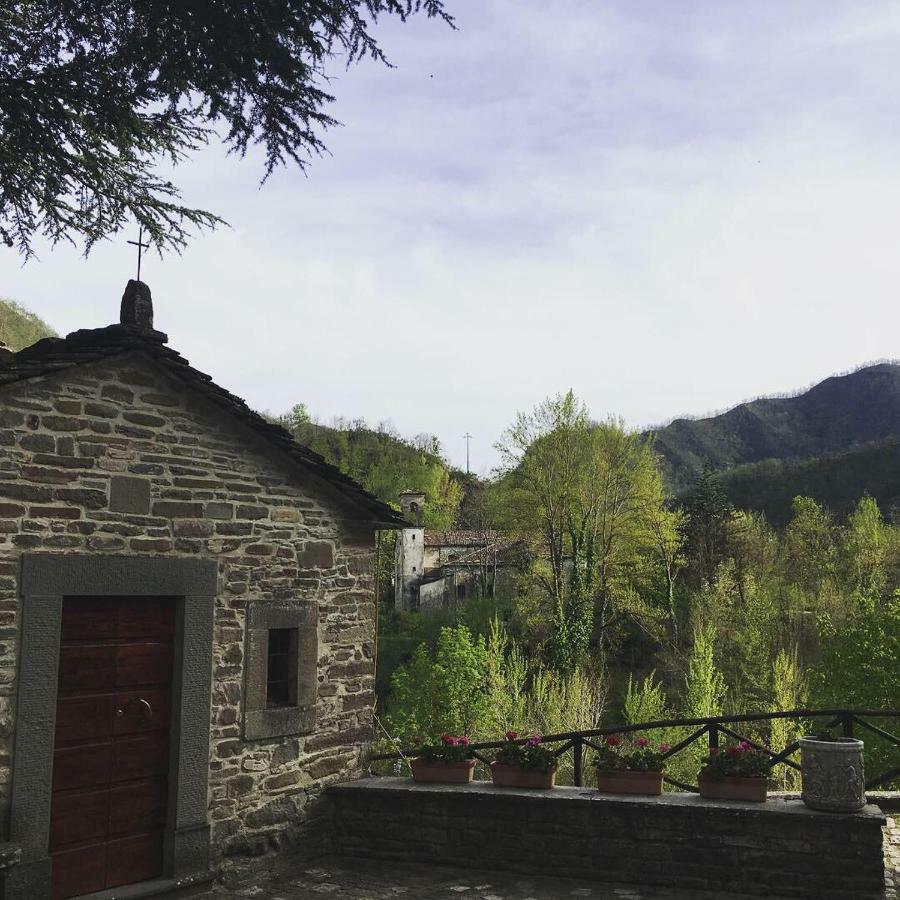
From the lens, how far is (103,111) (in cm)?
692

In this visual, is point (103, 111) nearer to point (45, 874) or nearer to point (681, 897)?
point (45, 874)

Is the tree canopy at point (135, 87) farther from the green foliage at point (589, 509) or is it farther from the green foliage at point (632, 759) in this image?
the green foliage at point (589, 509)

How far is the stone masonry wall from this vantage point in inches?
217

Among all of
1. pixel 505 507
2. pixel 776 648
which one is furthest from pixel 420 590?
pixel 776 648

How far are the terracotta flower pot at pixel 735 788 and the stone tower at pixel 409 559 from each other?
139 ft

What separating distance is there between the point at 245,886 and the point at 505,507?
81.9 ft

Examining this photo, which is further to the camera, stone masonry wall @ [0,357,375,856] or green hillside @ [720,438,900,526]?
green hillside @ [720,438,900,526]

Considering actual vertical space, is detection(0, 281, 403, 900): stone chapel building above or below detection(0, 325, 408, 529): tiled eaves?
below

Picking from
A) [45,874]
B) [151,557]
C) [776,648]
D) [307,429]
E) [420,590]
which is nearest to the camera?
[45,874]

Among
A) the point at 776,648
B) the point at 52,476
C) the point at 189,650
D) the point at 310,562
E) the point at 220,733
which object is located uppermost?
the point at 52,476

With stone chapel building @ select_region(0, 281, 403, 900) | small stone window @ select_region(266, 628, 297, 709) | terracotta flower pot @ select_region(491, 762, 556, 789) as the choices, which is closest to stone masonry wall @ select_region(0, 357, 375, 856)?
stone chapel building @ select_region(0, 281, 403, 900)

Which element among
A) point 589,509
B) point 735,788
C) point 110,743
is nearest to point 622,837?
point 735,788

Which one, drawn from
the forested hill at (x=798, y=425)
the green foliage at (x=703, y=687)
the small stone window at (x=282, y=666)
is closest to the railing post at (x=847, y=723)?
the small stone window at (x=282, y=666)

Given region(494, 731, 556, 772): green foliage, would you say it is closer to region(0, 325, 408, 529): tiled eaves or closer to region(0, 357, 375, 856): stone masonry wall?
region(0, 357, 375, 856): stone masonry wall
